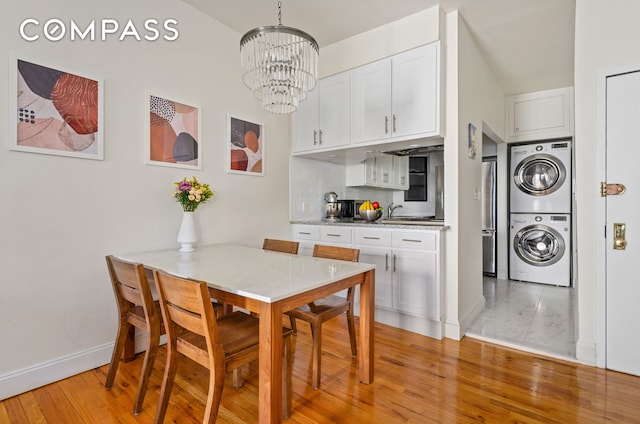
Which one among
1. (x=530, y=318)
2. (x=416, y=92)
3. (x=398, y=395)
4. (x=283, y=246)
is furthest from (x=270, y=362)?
(x=530, y=318)

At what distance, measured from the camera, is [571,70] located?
3.76m

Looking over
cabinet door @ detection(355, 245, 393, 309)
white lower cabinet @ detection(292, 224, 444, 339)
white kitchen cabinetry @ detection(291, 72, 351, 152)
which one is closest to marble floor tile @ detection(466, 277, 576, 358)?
white lower cabinet @ detection(292, 224, 444, 339)

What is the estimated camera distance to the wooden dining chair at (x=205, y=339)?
1303 mm

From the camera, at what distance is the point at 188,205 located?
242cm

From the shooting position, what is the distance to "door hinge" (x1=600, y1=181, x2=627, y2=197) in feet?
6.73

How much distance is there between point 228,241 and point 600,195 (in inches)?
112

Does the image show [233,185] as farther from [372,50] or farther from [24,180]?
[372,50]

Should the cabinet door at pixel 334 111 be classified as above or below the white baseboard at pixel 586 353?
above

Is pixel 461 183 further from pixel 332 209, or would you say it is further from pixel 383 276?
pixel 332 209

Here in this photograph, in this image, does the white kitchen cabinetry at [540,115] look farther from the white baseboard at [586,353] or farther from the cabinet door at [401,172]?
the white baseboard at [586,353]

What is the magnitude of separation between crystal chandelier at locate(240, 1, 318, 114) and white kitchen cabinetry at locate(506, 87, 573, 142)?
3.81 m

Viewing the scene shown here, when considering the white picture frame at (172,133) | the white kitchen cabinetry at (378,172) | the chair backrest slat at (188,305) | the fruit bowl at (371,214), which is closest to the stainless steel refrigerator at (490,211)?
the white kitchen cabinetry at (378,172)

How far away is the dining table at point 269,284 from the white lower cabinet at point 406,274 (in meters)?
0.96

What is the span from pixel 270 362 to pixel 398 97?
7.99 ft
